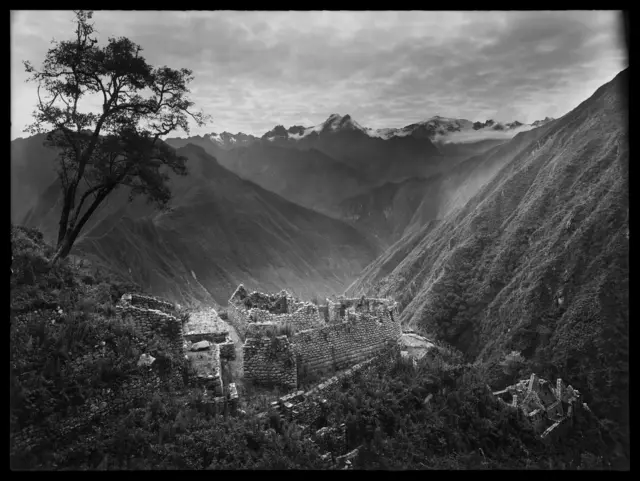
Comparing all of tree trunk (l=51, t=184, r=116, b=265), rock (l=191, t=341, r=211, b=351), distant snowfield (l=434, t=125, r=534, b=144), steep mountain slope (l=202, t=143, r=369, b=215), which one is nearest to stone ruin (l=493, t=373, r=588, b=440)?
rock (l=191, t=341, r=211, b=351)

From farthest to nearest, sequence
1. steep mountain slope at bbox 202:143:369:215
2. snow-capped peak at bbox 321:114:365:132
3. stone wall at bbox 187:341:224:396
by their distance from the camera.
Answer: steep mountain slope at bbox 202:143:369:215
snow-capped peak at bbox 321:114:365:132
stone wall at bbox 187:341:224:396

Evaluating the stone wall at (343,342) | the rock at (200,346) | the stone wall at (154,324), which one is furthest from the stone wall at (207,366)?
the stone wall at (343,342)

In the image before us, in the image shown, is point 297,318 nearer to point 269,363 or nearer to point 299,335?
point 299,335

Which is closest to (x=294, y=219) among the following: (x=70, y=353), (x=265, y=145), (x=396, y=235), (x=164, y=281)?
(x=265, y=145)

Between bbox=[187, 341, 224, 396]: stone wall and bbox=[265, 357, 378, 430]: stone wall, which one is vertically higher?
bbox=[187, 341, 224, 396]: stone wall

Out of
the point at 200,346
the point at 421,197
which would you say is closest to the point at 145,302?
the point at 200,346

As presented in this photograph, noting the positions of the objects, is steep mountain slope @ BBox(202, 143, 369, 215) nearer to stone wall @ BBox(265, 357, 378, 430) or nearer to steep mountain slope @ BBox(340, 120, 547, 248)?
steep mountain slope @ BBox(340, 120, 547, 248)
